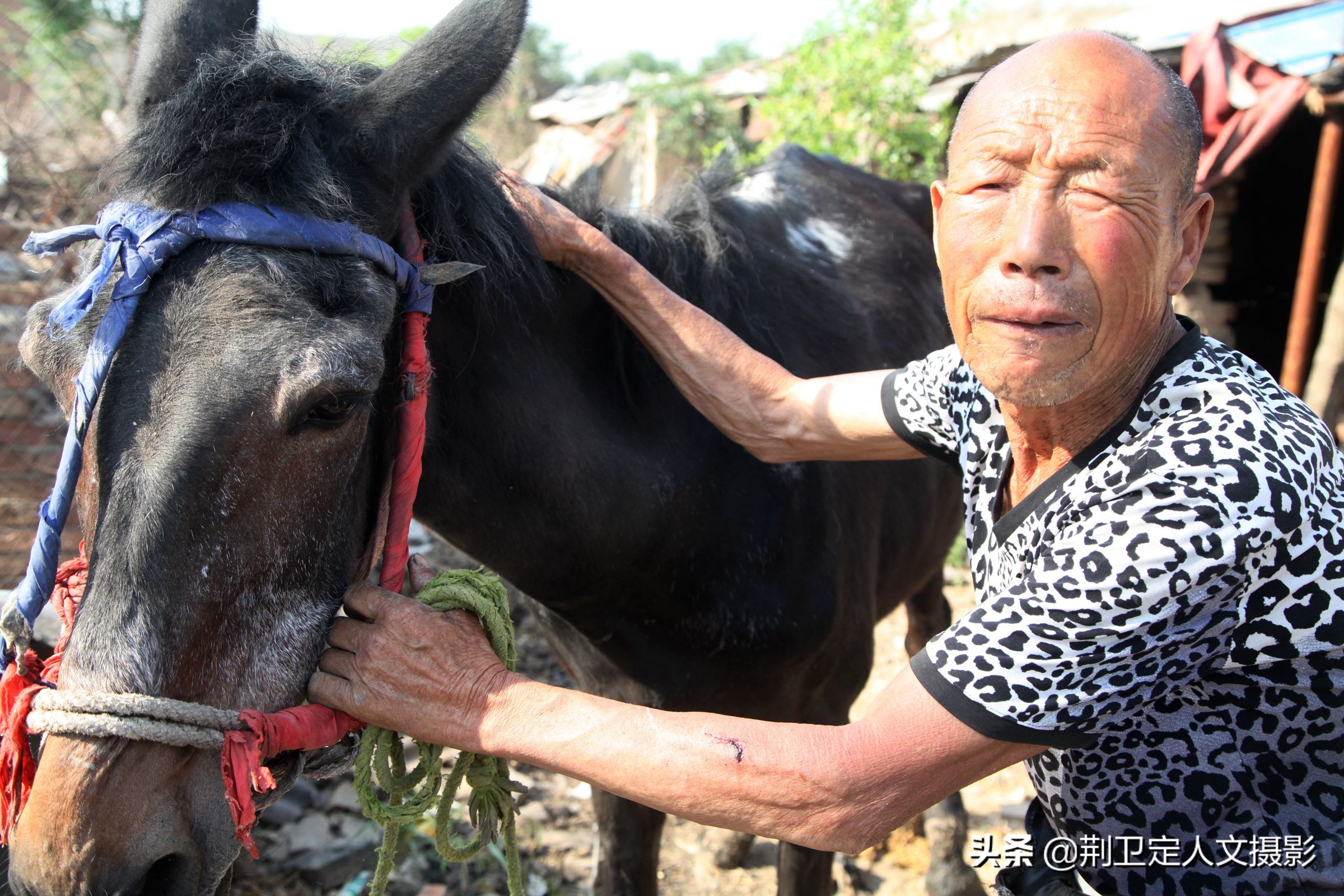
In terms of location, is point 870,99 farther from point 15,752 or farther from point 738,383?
point 15,752

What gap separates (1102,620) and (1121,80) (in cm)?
81

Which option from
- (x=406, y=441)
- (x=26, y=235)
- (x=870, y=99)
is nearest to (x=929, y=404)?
(x=406, y=441)

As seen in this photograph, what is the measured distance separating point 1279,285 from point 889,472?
790 centimetres

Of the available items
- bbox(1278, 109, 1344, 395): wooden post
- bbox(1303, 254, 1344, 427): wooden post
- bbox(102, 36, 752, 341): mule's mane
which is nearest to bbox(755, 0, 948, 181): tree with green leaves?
bbox(1278, 109, 1344, 395): wooden post

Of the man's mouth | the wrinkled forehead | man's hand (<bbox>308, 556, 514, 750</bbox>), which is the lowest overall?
man's hand (<bbox>308, 556, 514, 750</bbox>)

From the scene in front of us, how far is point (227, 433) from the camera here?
1.36 metres

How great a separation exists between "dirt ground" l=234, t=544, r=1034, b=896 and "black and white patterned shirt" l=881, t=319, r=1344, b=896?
7.17ft

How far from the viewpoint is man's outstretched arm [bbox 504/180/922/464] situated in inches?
84.7

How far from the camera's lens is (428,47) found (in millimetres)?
1652

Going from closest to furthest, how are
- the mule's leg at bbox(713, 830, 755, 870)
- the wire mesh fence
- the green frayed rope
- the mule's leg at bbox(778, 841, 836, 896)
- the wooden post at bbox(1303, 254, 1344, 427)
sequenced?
1. the green frayed rope
2. the mule's leg at bbox(778, 841, 836, 896)
3. the mule's leg at bbox(713, 830, 755, 870)
4. the wire mesh fence
5. the wooden post at bbox(1303, 254, 1344, 427)

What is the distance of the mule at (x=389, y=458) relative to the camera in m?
1.34

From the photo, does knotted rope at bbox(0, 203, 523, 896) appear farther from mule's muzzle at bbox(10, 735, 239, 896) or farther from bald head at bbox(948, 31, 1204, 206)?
bald head at bbox(948, 31, 1204, 206)

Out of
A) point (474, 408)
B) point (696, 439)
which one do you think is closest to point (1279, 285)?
point (696, 439)

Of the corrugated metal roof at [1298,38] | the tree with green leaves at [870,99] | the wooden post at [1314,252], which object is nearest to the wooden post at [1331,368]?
the wooden post at [1314,252]
